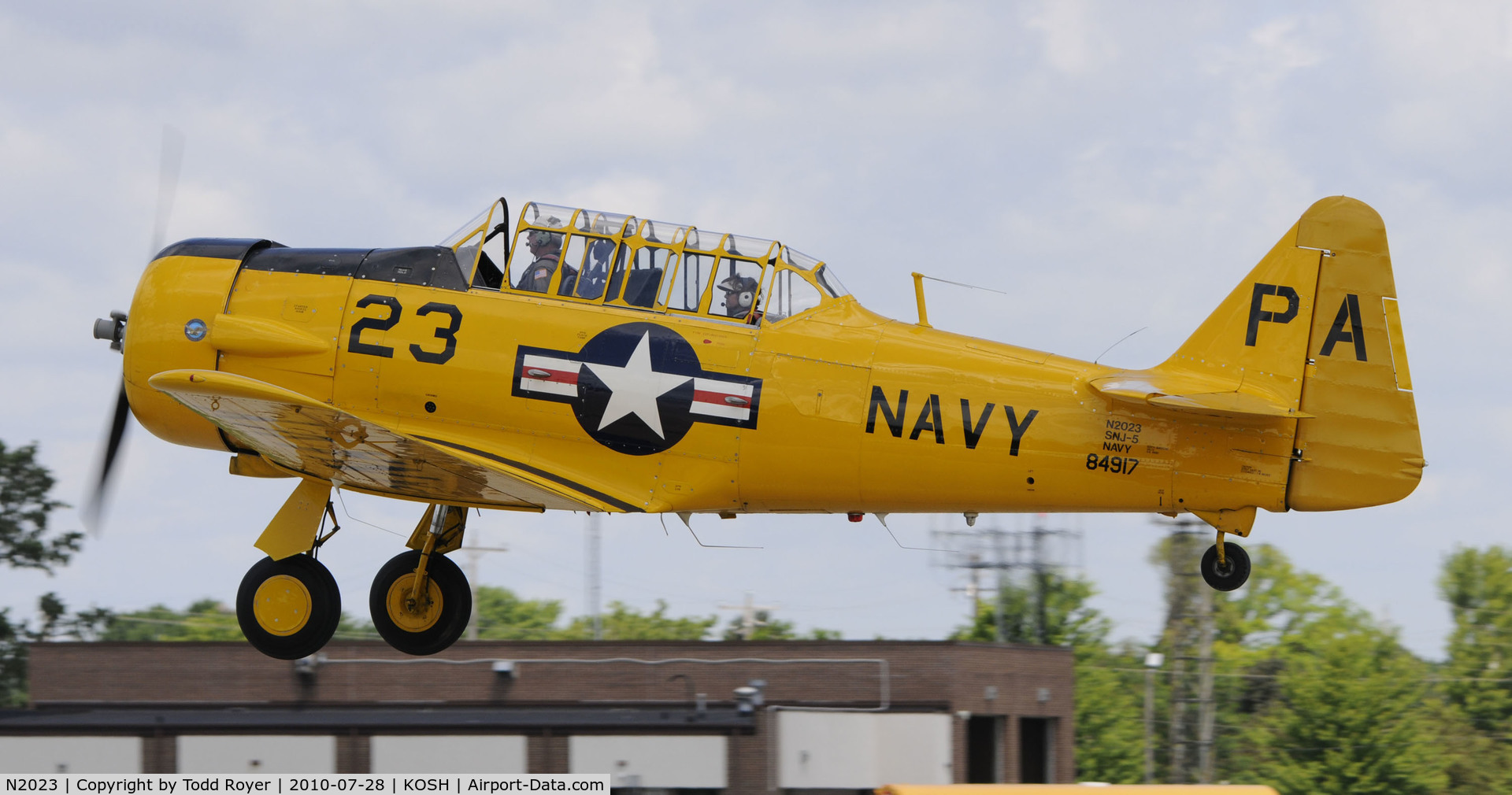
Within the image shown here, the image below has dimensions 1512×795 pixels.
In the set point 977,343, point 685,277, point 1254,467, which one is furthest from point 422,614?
point 1254,467

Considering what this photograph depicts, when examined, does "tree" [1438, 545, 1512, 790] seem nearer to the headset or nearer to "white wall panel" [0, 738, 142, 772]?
"white wall panel" [0, 738, 142, 772]

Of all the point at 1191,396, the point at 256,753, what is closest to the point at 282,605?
the point at 1191,396

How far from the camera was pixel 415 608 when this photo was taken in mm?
10938

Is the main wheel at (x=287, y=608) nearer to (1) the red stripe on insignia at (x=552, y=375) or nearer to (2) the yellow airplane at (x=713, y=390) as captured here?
(2) the yellow airplane at (x=713, y=390)

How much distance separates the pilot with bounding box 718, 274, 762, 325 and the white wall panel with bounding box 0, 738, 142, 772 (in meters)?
14.8

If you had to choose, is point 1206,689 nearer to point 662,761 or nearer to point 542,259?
point 662,761

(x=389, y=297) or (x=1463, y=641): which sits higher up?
(x=389, y=297)

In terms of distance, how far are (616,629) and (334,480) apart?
4199cm

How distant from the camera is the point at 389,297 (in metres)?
10.1

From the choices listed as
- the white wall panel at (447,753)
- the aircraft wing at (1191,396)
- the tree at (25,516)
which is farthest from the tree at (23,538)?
the aircraft wing at (1191,396)

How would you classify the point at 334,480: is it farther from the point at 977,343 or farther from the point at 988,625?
the point at 988,625

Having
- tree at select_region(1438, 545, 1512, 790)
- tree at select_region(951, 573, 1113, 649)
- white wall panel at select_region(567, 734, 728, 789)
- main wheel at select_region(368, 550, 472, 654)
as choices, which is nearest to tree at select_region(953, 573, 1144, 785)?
tree at select_region(951, 573, 1113, 649)

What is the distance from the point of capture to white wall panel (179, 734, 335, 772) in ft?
67.7

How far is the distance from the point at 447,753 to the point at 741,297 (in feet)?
41.5
